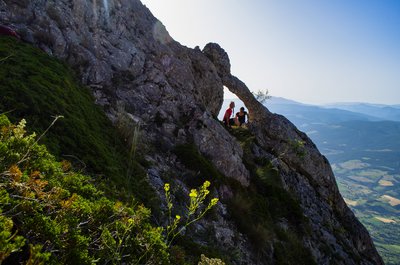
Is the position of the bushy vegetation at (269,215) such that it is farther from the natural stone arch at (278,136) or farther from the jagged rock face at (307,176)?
the natural stone arch at (278,136)

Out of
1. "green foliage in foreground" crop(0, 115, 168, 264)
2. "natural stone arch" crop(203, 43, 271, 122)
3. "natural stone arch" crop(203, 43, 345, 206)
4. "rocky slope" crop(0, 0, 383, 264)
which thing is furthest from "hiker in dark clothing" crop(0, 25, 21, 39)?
"natural stone arch" crop(203, 43, 271, 122)

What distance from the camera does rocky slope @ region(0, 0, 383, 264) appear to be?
10797 mm

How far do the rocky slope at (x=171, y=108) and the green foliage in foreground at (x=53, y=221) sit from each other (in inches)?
175

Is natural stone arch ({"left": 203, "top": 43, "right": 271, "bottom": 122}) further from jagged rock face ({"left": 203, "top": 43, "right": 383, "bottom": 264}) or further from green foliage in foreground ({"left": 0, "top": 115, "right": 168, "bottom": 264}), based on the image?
green foliage in foreground ({"left": 0, "top": 115, "right": 168, "bottom": 264})

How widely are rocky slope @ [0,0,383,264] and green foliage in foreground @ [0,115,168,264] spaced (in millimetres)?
4453

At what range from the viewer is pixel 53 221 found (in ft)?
10.2

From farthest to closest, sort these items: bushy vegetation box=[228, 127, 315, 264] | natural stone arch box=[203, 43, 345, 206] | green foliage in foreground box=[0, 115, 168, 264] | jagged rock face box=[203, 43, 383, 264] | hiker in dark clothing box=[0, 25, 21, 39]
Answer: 1. natural stone arch box=[203, 43, 345, 206]
2. jagged rock face box=[203, 43, 383, 264]
3. bushy vegetation box=[228, 127, 315, 264]
4. hiker in dark clothing box=[0, 25, 21, 39]
5. green foliage in foreground box=[0, 115, 168, 264]

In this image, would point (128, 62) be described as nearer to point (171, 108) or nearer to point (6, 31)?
point (171, 108)

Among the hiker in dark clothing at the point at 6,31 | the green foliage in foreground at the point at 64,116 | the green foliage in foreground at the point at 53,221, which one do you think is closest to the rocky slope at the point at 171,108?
the hiker in dark clothing at the point at 6,31

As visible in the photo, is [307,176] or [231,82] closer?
[307,176]

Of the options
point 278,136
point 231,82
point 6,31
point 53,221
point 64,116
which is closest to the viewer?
point 53,221

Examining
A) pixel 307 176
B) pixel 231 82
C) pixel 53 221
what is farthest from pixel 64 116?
pixel 231 82

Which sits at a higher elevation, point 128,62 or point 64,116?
point 128,62

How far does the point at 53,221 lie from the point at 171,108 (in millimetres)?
11786
